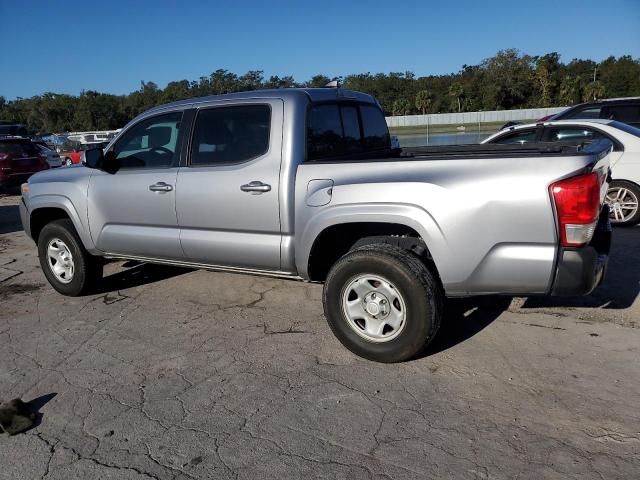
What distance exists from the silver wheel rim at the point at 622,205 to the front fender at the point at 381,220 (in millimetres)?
5354

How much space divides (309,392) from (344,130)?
90.7 inches

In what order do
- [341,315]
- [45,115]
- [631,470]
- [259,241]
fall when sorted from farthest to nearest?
[45,115], [259,241], [341,315], [631,470]

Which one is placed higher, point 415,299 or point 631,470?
point 415,299

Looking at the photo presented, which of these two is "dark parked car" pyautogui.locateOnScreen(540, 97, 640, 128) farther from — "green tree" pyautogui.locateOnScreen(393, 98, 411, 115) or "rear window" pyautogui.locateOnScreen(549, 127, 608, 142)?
"green tree" pyautogui.locateOnScreen(393, 98, 411, 115)

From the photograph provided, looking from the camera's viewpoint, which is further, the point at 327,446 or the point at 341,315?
the point at 341,315

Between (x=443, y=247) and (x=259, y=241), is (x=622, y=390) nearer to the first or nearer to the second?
(x=443, y=247)

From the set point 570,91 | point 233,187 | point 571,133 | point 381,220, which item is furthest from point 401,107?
point 381,220

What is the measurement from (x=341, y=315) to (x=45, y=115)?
85.3 meters

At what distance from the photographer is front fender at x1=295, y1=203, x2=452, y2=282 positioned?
337 cm

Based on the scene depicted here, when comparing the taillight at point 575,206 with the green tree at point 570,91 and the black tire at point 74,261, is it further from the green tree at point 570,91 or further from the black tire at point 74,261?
the green tree at point 570,91

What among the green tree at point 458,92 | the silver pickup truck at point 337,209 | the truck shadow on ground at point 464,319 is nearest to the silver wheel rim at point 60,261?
the silver pickup truck at point 337,209

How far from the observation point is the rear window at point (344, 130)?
4199mm

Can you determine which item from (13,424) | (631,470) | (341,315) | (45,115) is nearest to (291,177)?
(341,315)

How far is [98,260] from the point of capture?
5.48 m
